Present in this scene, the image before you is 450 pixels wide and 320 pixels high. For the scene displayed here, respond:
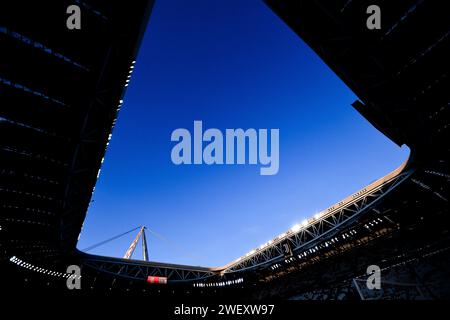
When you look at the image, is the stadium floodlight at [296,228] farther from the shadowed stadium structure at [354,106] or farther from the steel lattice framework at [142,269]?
the steel lattice framework at [142,269]

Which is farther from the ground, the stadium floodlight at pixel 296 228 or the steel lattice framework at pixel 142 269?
the stadium floodlight at pixel 296 228

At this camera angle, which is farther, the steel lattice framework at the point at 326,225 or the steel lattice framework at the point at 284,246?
the steel lattice framework at the point at 284,246

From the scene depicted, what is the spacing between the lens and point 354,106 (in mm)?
10883

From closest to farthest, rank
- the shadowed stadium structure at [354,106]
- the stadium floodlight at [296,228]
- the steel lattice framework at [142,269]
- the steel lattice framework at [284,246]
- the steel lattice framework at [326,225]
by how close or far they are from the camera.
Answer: the shadowed stadium structure at [354,106]
the steel lattice framework at [326,225]
the steel lattice framework at [284,246]
the stadium floodlight at [296,228]
the steel lattice framework at [142,269]

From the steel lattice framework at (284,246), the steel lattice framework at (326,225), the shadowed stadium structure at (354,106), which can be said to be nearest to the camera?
the shadowed stadium structure at (354,106)

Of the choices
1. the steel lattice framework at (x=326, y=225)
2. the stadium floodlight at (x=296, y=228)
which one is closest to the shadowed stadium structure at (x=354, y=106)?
the steel lattice framework at (x=326, y=225)

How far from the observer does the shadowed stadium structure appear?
8.85 meters

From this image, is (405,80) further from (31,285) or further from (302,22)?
(31,285)

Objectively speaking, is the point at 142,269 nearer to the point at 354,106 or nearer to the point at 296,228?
the point at 296,228

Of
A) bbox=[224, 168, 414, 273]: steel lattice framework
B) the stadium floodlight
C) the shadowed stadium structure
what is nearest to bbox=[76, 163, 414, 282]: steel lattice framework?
bbox=[224, 168, 414, 273]: steel lattice framework

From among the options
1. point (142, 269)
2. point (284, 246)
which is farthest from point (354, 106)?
point (142, 269)

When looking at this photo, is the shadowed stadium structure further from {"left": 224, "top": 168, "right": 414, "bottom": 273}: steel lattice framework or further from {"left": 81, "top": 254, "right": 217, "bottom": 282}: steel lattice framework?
{"left": 81, "top": 254, "right": 217, "bottom": 282}: steel lattice framework

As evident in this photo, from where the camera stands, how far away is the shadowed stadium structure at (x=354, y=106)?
8.85 m
